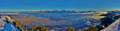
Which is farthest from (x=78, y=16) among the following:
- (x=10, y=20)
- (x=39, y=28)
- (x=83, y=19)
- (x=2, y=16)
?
(x=2, y=16)

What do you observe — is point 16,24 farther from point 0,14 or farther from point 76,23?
point 76,23

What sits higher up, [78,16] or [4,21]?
[78,16]

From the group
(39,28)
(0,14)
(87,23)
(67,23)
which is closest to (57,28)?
(67,23)

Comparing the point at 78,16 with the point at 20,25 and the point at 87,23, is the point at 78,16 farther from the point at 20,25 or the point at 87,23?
the point at 20,25

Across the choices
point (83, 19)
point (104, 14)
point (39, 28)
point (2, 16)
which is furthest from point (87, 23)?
point (2, 16)

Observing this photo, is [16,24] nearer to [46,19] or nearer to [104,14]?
[46,19]

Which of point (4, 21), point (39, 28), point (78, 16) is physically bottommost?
point (39, 28)

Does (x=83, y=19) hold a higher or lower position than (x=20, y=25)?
higher
